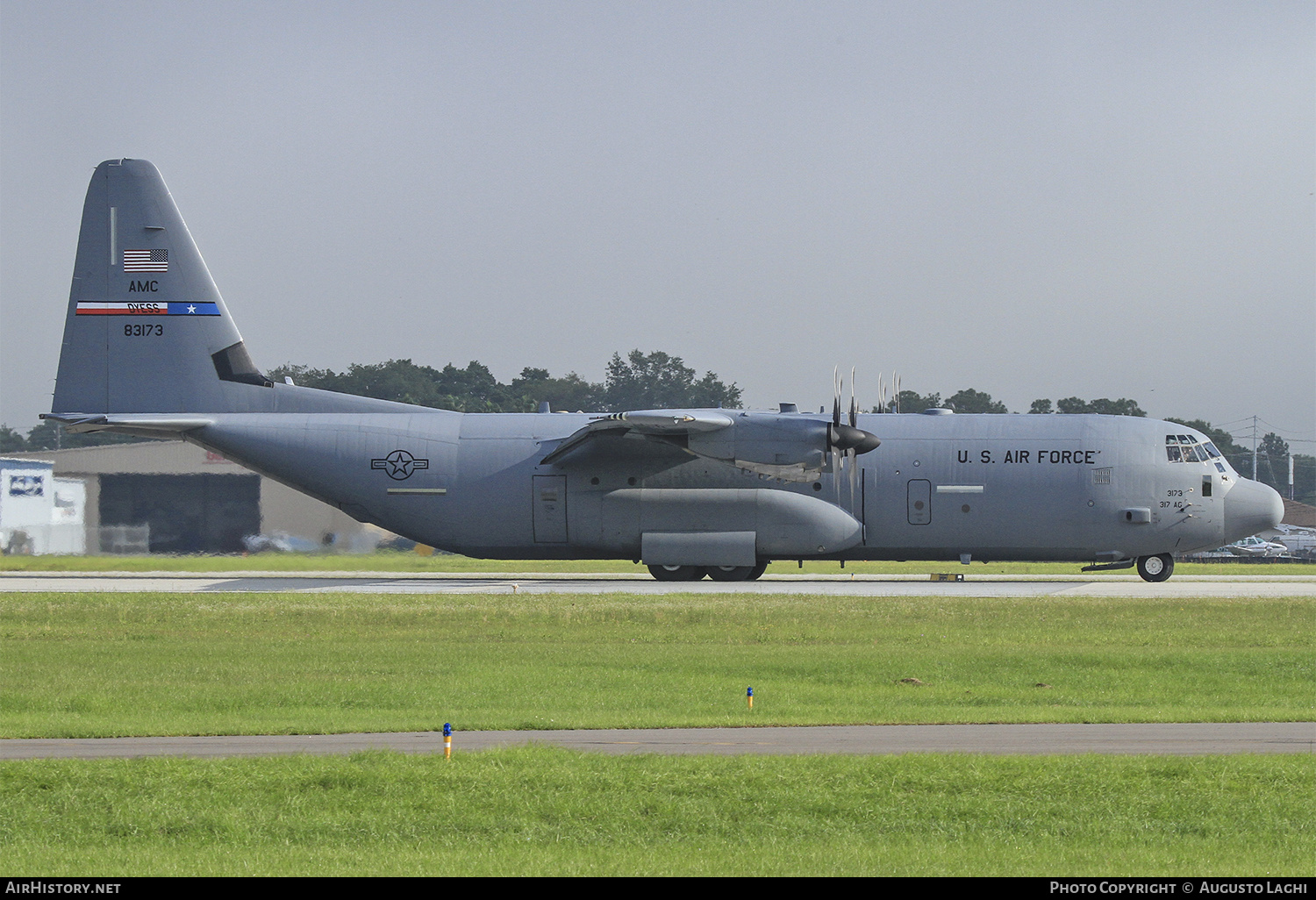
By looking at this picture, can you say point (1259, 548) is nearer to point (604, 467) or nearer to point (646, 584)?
point (646, 584)

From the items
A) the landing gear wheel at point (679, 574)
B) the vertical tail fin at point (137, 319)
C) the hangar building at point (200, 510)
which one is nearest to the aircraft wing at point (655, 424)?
the landing gear wheel at point (679, 574)

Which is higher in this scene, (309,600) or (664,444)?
(664,444)

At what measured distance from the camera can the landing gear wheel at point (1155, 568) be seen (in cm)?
3722

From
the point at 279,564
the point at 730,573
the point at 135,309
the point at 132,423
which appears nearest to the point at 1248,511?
the point at 730,573

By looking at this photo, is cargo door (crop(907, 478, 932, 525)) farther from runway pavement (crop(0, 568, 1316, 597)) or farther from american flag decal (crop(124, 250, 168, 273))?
american flag decal (crop(124, 250, 168, 273))

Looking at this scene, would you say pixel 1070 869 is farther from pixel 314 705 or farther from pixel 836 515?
pixel 836 515

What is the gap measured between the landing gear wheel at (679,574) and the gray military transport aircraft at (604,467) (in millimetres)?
68

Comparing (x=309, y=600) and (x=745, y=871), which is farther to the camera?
(x=309, y=600)

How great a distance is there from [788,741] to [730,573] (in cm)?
2362

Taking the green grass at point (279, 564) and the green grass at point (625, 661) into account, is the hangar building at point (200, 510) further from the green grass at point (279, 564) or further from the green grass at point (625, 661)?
the green grass at point (625, 661)

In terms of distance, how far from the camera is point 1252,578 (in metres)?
40.4

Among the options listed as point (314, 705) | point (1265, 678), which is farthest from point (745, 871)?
A: point (1265, 678)

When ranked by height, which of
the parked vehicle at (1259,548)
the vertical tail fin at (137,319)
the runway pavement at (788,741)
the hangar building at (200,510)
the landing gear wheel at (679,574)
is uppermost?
the vertical tail fin at (137,319)

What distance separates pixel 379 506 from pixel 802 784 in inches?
1063
